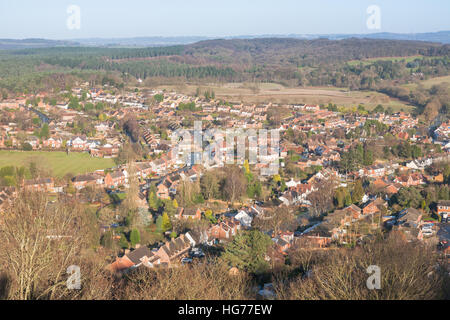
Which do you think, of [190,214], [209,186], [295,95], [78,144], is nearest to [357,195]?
[209,186]

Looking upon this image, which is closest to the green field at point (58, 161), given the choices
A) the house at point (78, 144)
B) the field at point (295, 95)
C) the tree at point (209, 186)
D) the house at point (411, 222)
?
the house at point (78, 144)

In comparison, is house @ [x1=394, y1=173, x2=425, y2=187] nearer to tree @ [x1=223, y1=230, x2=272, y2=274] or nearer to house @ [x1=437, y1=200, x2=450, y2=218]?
house @ [x1=437, y1=200, x2=450, y2=218]

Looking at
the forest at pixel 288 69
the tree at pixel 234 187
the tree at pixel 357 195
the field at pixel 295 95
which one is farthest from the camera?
the forest at pixel 288 69

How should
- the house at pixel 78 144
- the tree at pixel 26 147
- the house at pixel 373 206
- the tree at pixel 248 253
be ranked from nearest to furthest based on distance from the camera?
1. the tree at pixel 248 253
2. the house at pixel 373 206
3. the tree at pixel 26 147
4. the house at pixel 78 144

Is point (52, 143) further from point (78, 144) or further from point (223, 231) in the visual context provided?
point (223, 231)

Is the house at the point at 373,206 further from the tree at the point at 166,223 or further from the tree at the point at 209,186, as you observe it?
the tree at the point at 166,223

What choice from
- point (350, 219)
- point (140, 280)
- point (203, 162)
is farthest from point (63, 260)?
point (203, 162)

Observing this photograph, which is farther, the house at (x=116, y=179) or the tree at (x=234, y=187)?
the house at (x=116, y=179)
